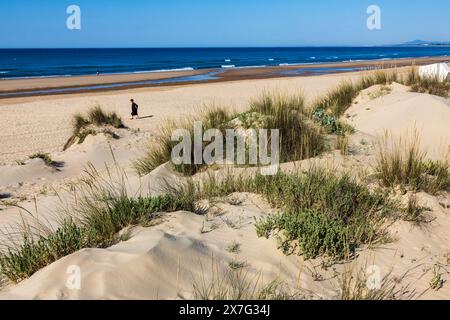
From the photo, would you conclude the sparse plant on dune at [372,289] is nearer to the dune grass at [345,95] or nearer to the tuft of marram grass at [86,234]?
the tuft of marram grass at [86,234]

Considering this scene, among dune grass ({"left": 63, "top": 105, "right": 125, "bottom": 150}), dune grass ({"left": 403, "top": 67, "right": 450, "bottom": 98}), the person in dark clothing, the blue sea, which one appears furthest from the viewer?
the blue sea

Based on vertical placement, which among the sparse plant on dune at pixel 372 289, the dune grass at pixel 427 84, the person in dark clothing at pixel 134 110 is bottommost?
the sparse plant on dune at pixel 372 289

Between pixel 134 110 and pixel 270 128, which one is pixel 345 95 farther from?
pixel 134 110

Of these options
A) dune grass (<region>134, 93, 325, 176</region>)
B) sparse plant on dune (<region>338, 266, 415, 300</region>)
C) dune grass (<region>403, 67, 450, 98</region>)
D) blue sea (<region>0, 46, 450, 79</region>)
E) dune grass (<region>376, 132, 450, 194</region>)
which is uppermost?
blue sea (<region>0, 46, 450, 79</region>)

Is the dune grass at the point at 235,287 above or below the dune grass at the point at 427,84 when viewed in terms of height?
below

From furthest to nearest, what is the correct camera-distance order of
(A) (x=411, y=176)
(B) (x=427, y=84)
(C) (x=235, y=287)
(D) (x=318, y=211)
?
(B) (x=427, y=84) → (A) (x=411, y=176) → (D) (x=318, y=211) → (C) (x=235, y=287)

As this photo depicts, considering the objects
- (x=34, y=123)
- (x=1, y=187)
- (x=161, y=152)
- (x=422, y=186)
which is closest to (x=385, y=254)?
(x=422, y=186)

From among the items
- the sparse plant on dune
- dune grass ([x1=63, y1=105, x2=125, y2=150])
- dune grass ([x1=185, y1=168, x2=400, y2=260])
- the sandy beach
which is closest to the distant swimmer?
dune grass ([x1=63, y1=105, x2=125, y2=150])

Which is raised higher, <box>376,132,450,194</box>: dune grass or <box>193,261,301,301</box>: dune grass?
<box>376,132,450,194</box>: dune grass

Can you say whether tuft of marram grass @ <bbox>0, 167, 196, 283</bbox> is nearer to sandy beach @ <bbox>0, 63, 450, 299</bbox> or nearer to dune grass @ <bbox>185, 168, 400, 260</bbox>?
sandy beach @ <bbox>0, 63, 450, 299</bbox>

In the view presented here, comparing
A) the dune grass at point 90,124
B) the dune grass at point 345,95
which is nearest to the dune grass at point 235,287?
the dune grass at point 345,95

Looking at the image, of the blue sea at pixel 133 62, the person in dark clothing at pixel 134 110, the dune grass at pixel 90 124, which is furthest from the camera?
the blue sea at pixel 133 62

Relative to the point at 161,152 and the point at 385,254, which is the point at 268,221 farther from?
the point at 161,152

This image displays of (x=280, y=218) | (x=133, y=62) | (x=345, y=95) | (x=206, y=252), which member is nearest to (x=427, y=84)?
(x=345, y=95)
